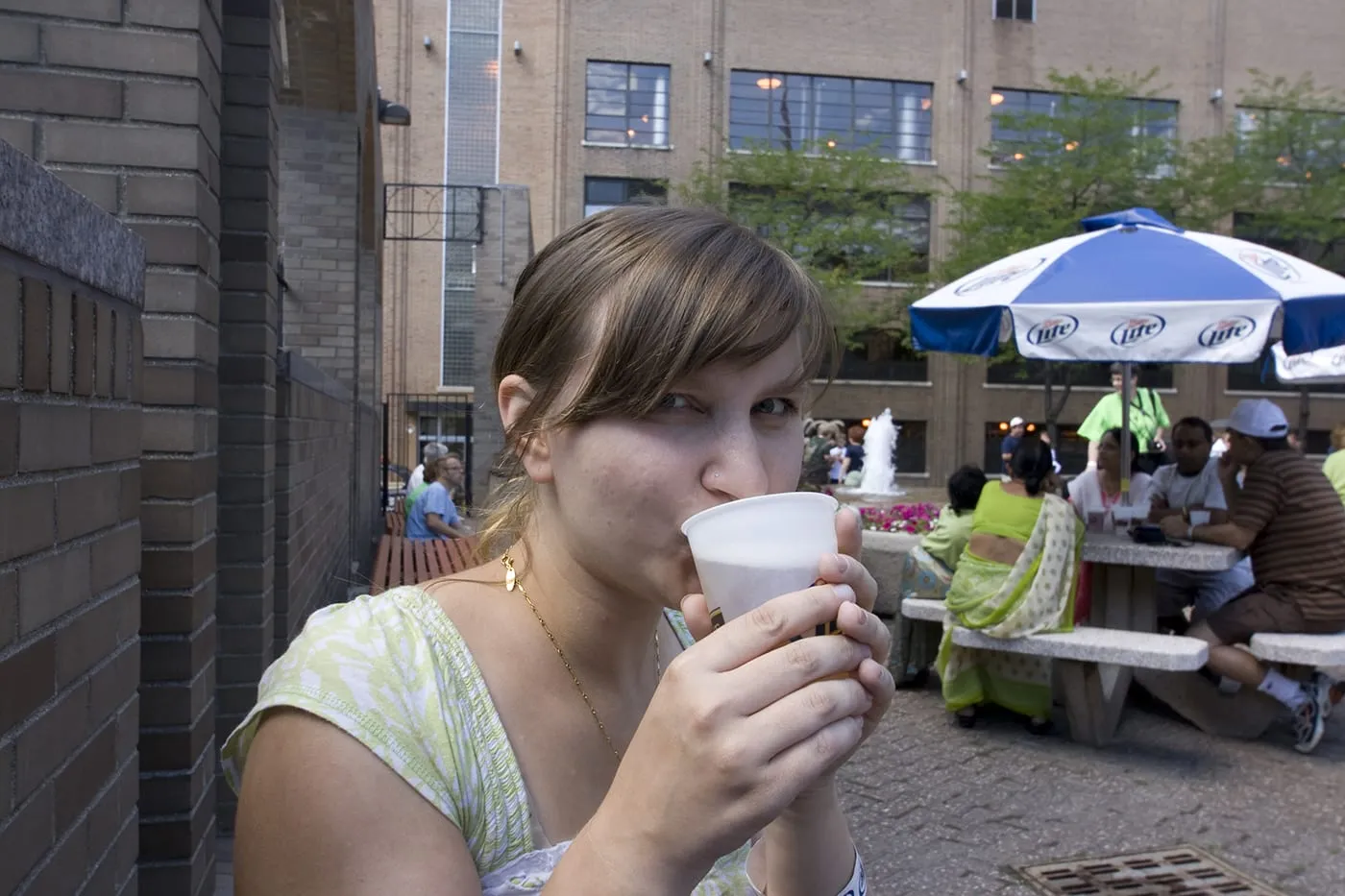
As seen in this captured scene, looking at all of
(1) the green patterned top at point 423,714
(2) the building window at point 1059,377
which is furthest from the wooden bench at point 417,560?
(2) the building window at point 1059,377

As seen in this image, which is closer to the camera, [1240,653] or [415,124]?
[1240,653]

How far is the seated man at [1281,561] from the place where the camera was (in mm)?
6156

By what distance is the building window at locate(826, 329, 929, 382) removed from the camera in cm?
3566

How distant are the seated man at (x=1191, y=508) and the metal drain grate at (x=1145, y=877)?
3.44 metres

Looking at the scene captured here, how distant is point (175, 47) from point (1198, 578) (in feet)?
24.6

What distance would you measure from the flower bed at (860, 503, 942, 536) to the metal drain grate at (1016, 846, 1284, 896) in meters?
5.01

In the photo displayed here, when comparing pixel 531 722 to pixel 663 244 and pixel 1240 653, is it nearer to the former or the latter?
pixel 663 244

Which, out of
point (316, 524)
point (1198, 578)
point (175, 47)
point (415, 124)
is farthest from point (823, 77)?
point (175, 47)

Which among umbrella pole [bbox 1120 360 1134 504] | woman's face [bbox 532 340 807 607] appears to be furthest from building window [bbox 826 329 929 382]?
woman's face [bbox 532 340 807 607]

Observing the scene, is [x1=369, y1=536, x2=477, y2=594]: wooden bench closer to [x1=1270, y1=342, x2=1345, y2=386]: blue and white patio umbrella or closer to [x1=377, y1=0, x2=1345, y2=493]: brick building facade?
[x1=1270, y1=342, x2=1345, y2=386]: blue and white patio umbrella

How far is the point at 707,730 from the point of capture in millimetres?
1010

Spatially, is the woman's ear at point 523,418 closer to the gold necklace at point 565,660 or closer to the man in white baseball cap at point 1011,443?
the gold necklace at point 565,660

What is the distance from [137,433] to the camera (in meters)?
1.91

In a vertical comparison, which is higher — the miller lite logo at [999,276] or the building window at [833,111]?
the building window at [833,111]
